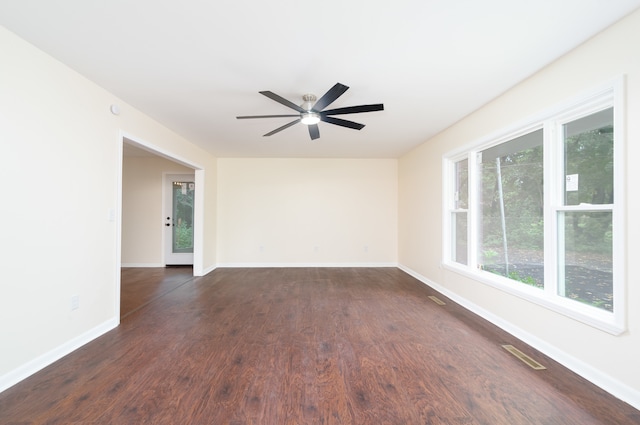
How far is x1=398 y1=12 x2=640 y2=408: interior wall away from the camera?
1.62 meters

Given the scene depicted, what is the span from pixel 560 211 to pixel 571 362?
1188mm

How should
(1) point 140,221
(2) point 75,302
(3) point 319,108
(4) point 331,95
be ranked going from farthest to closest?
(1) point 140,221
(3) point 319,108
(2) point 75,302
(4) point 331,95

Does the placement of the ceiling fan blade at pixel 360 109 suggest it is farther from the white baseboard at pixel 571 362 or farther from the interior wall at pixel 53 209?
the white baseboard at pixel 571 362

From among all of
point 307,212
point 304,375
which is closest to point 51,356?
point 304,375

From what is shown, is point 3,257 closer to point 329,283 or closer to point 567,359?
point 329,283

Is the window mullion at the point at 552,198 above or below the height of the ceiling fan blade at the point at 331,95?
below

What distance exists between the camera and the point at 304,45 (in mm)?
1915

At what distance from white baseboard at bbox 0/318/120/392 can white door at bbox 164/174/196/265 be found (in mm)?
3290

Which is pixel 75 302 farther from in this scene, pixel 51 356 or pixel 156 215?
pixel 156 215

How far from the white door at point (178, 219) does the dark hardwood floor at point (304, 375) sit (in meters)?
2.78

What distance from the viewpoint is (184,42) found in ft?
6.18

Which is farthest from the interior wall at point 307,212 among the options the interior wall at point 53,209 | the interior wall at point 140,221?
the interior wall at point 53,209

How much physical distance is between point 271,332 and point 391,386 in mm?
1284

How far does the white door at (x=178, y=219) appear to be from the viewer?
582cm
